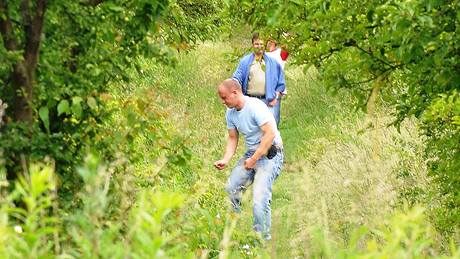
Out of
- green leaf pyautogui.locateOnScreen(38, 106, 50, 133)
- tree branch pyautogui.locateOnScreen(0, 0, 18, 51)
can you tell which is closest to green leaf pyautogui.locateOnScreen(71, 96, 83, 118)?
green leaf pyautogui.locateOnScreen(38, 106, 50, 133)

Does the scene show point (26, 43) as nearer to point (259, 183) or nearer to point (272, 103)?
point (259, 183)

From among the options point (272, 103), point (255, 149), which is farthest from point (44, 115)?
point (272, 103)

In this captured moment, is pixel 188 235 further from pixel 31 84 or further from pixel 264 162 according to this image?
pixel 264 162

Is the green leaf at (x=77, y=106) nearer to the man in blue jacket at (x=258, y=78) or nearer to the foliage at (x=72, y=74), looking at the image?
the foliage at (x=72, y=74)

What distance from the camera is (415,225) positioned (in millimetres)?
3832

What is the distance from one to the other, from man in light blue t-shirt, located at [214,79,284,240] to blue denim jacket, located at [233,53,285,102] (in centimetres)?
199

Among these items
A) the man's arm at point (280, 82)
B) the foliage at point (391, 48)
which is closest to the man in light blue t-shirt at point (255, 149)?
the foliage at point (391, 48)

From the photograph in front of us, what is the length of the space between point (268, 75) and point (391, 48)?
176 inches

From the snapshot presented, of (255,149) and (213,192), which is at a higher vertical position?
(255,149)

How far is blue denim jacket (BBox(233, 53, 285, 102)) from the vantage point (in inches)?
466

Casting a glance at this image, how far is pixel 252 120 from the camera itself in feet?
31.3

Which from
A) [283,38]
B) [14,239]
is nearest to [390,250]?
[14,239]

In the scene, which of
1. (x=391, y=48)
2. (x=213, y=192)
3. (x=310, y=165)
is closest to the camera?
(x=391, y=48)

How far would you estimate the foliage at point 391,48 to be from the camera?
6609 millimetres
